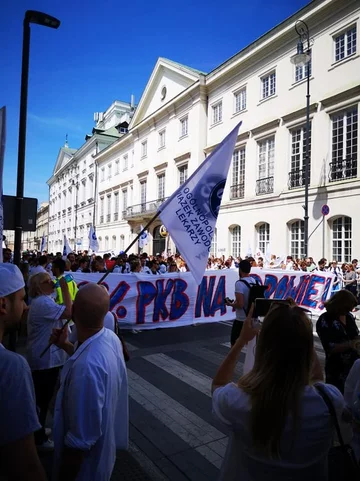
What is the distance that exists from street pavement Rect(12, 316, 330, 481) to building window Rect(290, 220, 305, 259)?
456 inches

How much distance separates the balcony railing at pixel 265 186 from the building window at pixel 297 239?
253 centimetres

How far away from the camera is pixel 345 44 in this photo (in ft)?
54.6

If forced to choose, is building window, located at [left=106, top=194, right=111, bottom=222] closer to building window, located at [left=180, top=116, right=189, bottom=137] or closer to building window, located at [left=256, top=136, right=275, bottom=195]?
building window, located at [left=180, top=116, right=189, bottom=137]

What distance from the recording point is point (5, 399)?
141 centimetres

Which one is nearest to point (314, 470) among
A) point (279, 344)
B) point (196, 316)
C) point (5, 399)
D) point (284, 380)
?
point (284, 380)

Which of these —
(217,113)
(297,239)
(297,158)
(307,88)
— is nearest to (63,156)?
(217,113)

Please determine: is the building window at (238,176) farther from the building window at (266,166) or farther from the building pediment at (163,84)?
the building pediment at (163,84)

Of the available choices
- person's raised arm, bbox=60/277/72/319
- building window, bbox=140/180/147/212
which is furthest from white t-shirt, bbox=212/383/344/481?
building window, bbox=140/180/147/212

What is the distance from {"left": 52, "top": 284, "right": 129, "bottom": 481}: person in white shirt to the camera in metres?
1.81

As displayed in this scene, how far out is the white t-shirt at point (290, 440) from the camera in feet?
5.06

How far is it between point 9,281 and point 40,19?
5.76 meters

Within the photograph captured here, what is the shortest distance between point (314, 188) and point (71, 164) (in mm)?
51208

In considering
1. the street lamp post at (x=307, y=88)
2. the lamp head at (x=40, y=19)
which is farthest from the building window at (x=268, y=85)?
the lamp head at (x=40, y=19)

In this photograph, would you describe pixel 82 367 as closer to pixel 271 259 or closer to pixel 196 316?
pixel 196 316
